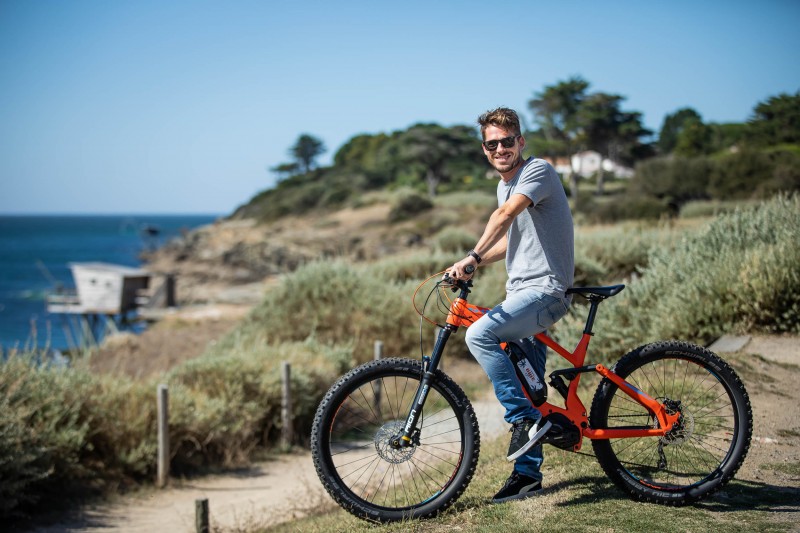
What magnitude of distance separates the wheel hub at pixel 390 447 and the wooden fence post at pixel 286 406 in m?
5.95

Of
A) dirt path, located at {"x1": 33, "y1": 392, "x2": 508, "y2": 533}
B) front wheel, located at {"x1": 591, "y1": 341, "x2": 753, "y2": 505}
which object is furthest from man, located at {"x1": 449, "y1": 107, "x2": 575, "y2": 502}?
dirt path, located at {"x1": 33, "y1": 392, "x2": 508, "y2": 533}

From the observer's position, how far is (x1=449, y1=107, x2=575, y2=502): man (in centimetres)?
381

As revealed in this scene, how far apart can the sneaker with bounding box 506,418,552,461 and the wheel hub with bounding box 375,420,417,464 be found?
53 centimetres

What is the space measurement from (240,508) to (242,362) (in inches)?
115

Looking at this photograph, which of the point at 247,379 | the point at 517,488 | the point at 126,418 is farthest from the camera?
the point at 247,379

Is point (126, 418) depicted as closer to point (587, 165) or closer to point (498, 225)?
point (498, 225)

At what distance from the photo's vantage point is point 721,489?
4.08 m

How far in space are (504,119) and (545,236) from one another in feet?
2.16

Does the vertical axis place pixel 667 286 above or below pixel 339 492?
above

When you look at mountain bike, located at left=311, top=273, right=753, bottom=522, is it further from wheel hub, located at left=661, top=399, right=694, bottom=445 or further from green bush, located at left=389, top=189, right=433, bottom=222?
green bush, located at left=389, top=189, right=433, bottom=222

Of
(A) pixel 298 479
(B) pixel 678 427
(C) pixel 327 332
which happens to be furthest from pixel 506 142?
(C) pixel 327 332

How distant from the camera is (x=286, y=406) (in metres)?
9.90

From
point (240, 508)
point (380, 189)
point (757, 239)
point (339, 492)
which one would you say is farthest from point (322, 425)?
point (380, 189)

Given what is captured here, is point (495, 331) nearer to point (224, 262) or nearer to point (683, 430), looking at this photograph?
point (683, 430)
